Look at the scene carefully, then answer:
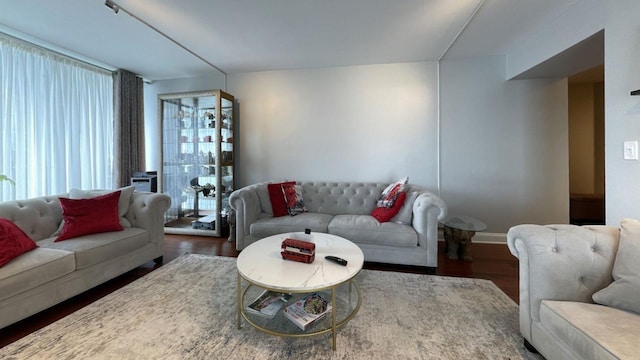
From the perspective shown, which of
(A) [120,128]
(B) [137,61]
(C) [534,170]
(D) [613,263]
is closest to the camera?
(D) [613,263]

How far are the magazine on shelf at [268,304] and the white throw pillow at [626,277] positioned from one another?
1.68 meters

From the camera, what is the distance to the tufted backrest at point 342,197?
3.24 m

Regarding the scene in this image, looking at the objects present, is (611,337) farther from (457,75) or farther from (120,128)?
(120,128)

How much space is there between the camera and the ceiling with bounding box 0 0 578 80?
2.23 meters

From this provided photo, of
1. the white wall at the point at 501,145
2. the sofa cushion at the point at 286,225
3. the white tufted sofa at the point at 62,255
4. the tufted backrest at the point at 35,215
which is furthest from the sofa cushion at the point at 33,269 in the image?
the white wall at the point at 501,145

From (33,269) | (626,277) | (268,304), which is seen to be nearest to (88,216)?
(33,269)

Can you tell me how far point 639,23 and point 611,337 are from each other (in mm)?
1931

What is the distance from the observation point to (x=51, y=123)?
3111 mm

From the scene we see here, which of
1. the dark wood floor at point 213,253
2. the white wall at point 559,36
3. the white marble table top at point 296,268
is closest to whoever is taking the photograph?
the white marble table top at point 296,268

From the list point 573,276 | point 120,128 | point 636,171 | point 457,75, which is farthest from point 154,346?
point 457,75

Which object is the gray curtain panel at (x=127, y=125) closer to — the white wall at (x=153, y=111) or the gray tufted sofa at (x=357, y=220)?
the white wall at (x=153, y=111)

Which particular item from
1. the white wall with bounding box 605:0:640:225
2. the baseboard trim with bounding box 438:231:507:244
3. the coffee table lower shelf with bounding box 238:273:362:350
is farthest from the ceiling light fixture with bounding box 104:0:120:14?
the baseboard trim with bounding box 438:231:507:244

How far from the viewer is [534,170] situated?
127 inches

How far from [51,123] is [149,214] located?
1.88 meters
